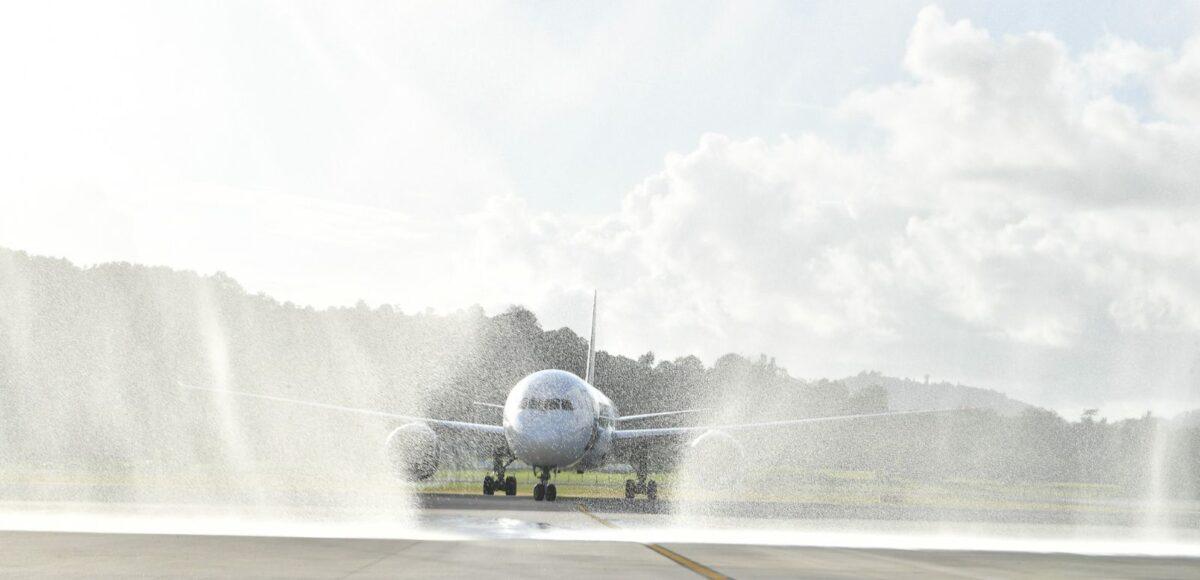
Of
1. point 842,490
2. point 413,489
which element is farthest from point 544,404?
point 842,490

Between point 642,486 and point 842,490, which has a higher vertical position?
point 842,490

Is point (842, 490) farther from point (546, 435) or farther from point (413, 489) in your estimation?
point (546, 435)

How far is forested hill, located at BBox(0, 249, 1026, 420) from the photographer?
324 ft

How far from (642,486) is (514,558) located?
114 ft

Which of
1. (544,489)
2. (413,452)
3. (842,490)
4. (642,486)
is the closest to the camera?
(413,452)

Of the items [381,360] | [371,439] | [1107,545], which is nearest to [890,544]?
[1107,545]

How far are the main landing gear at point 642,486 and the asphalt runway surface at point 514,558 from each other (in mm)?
25347

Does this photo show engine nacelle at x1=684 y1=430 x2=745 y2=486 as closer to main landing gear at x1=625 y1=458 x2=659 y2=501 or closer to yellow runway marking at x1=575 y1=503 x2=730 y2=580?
main landing gear at x1=625 y1=458 x2=659 y2=501

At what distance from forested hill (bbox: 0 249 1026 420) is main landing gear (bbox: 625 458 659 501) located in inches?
1960

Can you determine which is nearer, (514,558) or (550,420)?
(514,558)

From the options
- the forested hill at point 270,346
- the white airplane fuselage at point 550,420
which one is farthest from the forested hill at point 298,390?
the white airplane fuselage at point 550,420

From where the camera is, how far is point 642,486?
5453cm

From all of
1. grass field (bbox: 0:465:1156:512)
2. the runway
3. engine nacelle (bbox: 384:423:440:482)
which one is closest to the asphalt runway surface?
the runway

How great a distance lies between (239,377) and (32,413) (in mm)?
32706
